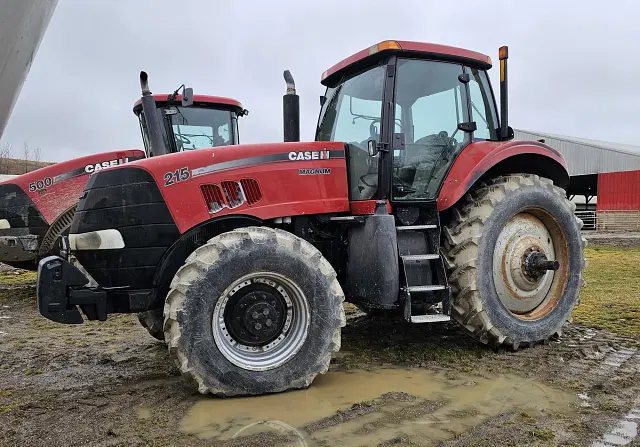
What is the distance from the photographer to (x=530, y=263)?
15.6ft

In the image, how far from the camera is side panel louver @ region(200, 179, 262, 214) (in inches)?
154

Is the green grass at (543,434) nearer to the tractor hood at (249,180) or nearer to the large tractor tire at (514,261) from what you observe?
the large tractor tire at (514,261)

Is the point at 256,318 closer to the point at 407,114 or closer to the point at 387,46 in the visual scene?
the point at 407,114

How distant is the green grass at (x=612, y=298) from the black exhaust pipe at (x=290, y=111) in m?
3.53

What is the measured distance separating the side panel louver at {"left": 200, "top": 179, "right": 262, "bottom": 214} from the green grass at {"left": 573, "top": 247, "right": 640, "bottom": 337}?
12.2 ft

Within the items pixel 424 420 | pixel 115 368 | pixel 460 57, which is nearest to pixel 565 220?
pixel 460 57

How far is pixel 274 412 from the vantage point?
327 cm

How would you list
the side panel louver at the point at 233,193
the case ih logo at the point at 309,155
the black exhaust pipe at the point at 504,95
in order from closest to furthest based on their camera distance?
the side panel louver at the point at 233,193
the case ih logo at the point at 309,155
the black exhaust pipe at the point at 504,95

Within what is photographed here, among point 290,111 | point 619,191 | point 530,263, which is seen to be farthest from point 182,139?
point 619,191

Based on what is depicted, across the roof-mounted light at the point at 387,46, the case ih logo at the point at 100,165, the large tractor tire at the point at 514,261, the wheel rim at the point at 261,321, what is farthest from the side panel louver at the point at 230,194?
the case ih logo at the point at 100,165

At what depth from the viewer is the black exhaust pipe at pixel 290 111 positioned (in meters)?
4.63

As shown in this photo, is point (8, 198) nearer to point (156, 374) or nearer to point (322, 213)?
point (156, 374)

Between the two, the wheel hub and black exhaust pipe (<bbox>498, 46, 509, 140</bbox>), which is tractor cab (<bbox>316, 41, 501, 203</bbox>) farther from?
the wheel hub

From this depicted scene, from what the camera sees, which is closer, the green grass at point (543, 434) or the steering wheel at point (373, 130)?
the green grass at point (543, 434)
